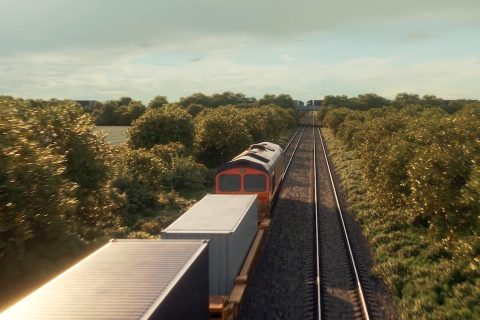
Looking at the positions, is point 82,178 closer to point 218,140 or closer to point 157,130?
point 157,130

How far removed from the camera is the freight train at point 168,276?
6695 mm

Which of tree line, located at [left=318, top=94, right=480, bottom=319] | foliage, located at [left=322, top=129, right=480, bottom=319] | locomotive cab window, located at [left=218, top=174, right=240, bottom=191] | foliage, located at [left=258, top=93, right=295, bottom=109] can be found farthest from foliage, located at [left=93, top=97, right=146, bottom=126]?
foliage, located at [left=322, top=129, right=480, bottom=319]

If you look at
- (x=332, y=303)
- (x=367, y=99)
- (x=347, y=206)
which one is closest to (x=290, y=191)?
(x=347, y=206)

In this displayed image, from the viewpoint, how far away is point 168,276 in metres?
7.86

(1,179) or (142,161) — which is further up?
(1,179)

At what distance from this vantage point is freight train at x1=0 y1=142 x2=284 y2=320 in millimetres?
6695

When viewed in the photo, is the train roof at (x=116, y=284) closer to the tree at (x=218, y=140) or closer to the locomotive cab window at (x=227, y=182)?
the locomotive cab window at (x=227, y=182)

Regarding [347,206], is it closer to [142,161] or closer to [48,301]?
[142,161]

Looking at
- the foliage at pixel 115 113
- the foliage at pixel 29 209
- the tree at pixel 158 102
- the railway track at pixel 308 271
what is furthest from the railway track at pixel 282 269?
the tree at pixel 158 102

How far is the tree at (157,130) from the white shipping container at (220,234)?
72.9ft

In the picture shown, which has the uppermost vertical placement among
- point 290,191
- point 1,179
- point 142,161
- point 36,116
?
point 36,116

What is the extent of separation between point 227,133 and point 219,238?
26009mm

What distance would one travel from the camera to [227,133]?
1458 inches

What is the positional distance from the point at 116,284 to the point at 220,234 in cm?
421
